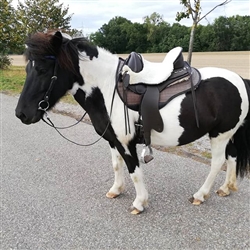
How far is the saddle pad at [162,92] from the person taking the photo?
212 centimetres

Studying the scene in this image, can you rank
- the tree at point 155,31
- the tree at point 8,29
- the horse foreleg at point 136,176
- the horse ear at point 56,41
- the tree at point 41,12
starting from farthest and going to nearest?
the tree at point 155,31
the tree at point 41,12
the tree at point 8,29
the horse foreleg at point 136,176
the horse ear at point 56,41

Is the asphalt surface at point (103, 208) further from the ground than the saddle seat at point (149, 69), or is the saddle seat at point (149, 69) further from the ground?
the saddle seat at point (149, 69)

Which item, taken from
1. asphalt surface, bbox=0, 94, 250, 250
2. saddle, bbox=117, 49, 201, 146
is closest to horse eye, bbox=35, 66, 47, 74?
saddle, bbox=117, 49, 201, 146

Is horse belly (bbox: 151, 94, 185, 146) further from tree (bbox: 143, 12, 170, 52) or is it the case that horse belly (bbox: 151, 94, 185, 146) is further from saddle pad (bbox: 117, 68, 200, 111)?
tree (bbox: 143, 12, 170, 52)

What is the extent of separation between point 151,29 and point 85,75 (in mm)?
44490

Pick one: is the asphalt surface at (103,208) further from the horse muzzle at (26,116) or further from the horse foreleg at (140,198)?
the horse muzzle at (26,116)

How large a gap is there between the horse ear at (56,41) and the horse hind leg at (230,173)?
176 centimetres

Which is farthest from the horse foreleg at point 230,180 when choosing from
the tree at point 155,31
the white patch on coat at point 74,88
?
the tree at point 155,31

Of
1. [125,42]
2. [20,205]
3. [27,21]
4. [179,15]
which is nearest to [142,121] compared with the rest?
[20,205]

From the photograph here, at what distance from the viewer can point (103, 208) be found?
2.47 meters

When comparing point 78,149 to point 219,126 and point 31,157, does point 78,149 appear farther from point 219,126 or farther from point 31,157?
point 219,126

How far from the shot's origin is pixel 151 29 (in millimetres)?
43594

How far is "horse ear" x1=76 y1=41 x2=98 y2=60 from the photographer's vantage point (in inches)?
81.5

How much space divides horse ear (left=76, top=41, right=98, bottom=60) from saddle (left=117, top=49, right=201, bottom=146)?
265 millimetres
